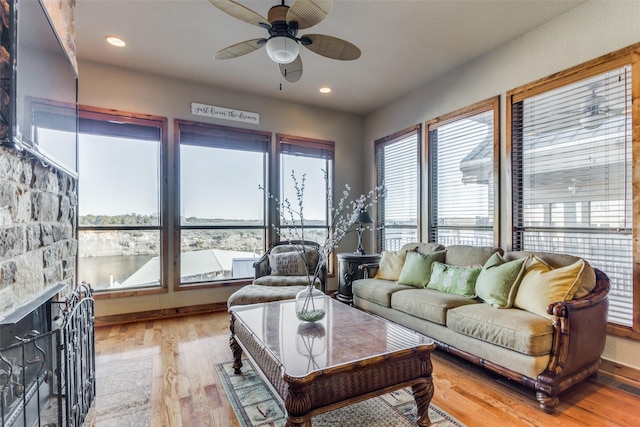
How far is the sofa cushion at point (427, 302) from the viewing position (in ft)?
8.87

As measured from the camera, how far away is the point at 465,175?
3.81m

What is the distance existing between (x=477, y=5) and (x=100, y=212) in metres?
4.43

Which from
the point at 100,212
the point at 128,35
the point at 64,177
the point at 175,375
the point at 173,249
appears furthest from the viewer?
the point at 173,249

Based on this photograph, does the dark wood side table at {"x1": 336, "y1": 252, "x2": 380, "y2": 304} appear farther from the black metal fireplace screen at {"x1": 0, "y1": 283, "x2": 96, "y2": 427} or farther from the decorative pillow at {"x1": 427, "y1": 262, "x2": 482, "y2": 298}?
the black metal fireplace screen at {"x1": 0, "y1": 283, "x2": 96, "y2": 427}

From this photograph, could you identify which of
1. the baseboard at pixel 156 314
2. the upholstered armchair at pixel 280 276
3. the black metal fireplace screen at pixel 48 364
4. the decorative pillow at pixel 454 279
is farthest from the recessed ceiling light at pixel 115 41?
the decorative pillow at pixel 454 279

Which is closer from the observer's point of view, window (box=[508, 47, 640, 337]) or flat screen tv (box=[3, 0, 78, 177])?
flat screen tv (box=[3, 0, 78, 177])

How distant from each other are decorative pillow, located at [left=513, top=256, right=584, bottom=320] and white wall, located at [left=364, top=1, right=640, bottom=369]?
79 centimetres

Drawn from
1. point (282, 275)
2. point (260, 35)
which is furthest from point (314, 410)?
point (260, 35)

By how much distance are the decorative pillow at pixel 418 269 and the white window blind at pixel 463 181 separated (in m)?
0.56

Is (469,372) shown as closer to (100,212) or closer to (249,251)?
(249,251)

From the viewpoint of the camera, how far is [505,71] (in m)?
3.31

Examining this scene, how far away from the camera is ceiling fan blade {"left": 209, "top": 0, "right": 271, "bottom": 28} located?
202cm

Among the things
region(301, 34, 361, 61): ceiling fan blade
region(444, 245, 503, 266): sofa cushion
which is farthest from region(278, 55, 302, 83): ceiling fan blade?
region(444, 245, 503, 266): sofa cushion

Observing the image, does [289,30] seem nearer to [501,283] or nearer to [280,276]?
[501,283]
